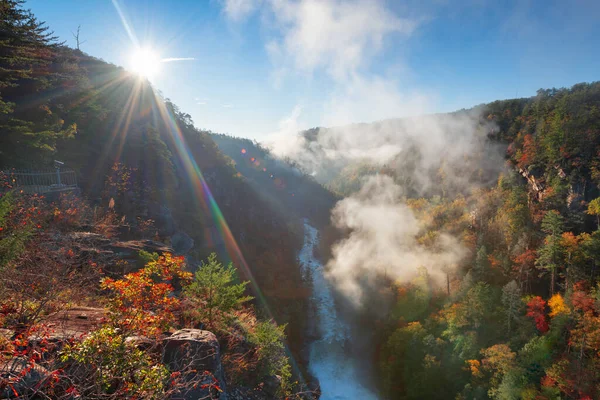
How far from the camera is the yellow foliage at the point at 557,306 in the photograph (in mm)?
30102

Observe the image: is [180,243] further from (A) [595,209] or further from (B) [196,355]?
(A) [595,209]

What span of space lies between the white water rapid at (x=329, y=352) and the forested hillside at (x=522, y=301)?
444cm

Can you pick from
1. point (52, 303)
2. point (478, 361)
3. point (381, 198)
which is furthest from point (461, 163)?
point (52, 303)

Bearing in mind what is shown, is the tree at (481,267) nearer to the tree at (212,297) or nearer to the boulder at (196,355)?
the tree at (212,297)

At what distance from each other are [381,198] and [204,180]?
283 ft

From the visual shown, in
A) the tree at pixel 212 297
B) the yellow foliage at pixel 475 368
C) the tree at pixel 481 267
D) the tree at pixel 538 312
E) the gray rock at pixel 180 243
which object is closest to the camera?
the tree at pixel 212 297

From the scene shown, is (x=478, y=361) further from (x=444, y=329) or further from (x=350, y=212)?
(x=350, y=212)

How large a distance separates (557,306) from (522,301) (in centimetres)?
370

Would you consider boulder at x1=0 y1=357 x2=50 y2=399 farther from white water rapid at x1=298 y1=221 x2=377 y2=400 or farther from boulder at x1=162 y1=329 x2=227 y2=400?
white water rapid at x1=298 y1=221 x2=377 y2=400

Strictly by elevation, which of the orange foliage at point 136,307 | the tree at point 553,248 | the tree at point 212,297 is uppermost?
the orange foliage at point 136,307

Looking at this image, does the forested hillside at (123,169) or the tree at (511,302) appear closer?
the forested hillside at (123,169)

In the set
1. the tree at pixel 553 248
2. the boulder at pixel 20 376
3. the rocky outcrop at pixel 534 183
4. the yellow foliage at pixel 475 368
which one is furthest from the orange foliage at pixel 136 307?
the rocky outcrop at pixel 534 183

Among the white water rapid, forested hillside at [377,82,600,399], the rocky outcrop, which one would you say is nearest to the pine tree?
the white water rapid

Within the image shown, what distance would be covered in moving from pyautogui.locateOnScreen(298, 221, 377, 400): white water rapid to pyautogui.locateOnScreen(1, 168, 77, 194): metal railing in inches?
1313
